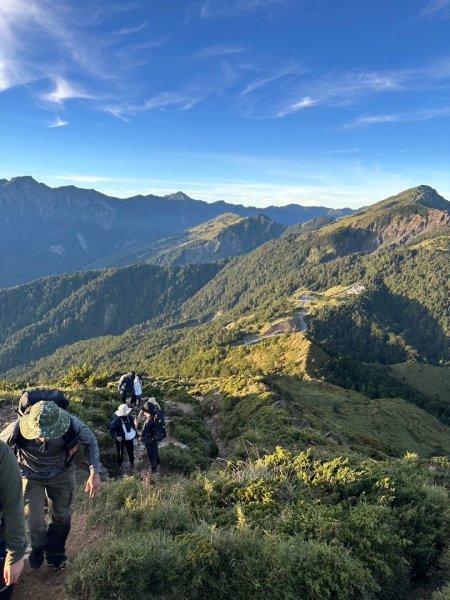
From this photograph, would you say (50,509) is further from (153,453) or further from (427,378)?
(427,378)

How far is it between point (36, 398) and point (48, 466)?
3.65ft

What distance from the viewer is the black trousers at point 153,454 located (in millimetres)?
14148

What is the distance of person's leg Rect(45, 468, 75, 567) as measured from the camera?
6.91 meters

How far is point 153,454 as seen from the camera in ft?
46.9

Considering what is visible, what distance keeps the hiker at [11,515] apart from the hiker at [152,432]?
9.09 metres

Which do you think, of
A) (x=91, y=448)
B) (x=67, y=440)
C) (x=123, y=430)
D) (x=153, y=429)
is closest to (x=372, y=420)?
(x=153, y=429)

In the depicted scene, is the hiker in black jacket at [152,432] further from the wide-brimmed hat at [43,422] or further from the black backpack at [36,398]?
the wide-brimmed hat at [43,422]

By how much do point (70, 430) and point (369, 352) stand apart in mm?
196076

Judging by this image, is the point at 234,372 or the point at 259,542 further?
the point at 234,372

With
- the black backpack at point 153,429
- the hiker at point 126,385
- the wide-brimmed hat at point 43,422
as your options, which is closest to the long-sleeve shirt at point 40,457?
the wide-brimmed hat at point 43,422

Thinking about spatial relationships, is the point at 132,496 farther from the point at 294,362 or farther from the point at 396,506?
the point at 294,362

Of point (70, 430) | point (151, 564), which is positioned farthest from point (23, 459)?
point (151, 564)

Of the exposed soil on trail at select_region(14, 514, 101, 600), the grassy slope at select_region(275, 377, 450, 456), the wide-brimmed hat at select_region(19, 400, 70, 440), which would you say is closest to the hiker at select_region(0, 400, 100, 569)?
the wide-brimmed hat at select_region(19, 400, 70, 440)

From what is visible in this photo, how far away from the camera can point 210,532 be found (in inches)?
276
